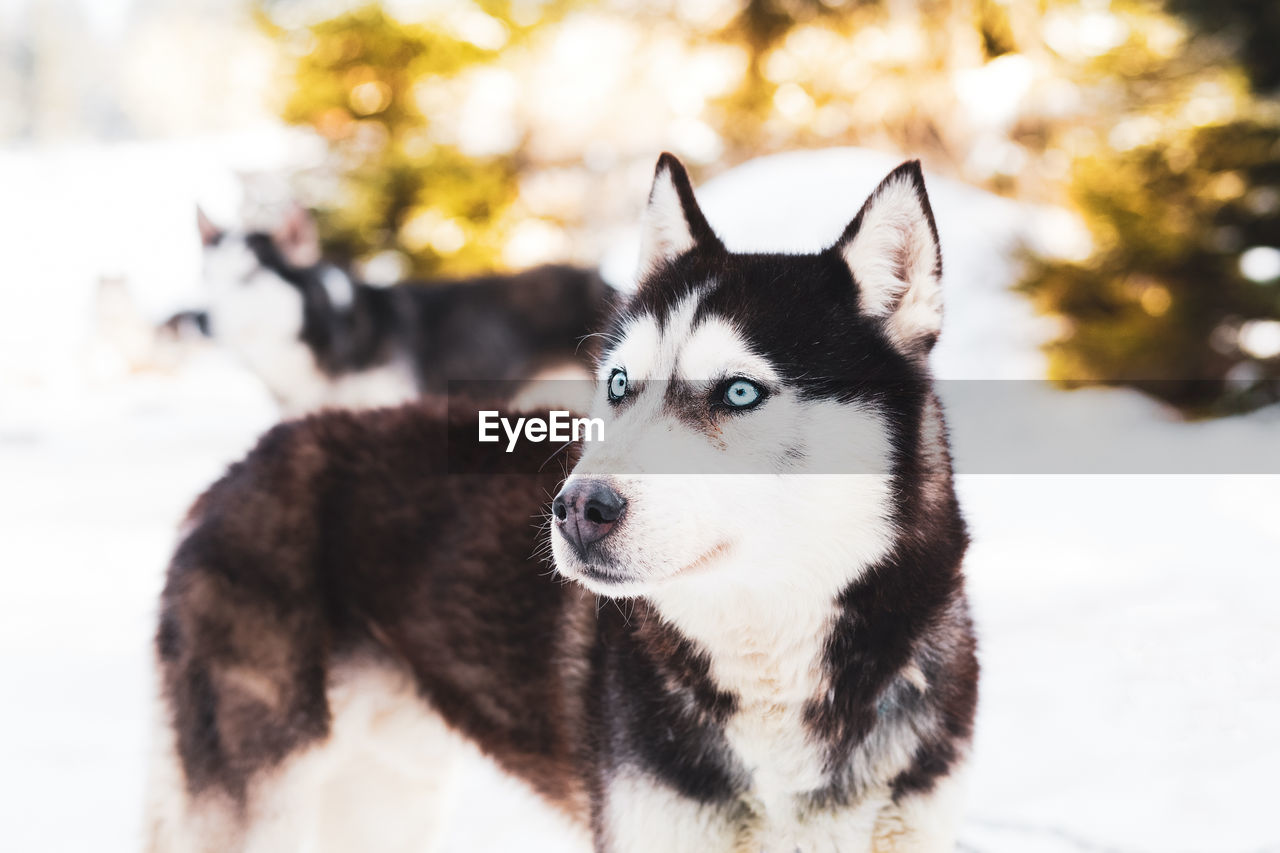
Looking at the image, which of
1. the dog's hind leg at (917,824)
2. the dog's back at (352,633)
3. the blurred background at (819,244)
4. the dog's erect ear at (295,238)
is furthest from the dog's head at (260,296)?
the dog's hind leg at (917,824)

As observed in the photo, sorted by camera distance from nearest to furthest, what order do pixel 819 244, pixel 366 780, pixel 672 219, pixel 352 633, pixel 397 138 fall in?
pixel 672 219, pixel 352 633, pixel 366 780, pixel 819 244, pixel 397 138

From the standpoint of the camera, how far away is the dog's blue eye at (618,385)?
5.59ft

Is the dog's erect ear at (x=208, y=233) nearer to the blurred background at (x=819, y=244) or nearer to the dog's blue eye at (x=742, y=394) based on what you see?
the blurred background at (x=819, y=244)

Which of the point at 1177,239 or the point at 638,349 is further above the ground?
the point at 638,349

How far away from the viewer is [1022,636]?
381 centimetres

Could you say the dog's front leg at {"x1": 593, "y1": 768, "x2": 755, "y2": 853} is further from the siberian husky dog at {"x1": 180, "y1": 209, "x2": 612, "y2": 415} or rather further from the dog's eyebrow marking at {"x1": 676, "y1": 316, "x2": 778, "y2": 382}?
the siberian husky dog at {"x1": 180, "y1": 209, "x2": 612, "y2": 415}

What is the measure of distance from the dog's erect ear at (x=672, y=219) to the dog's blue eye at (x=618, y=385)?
0.29 metres

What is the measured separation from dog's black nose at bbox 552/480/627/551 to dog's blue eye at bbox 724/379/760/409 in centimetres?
28

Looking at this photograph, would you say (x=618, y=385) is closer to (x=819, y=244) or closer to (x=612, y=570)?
(x=612, y=570)

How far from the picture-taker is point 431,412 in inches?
88.7

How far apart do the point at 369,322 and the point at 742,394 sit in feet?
17.1

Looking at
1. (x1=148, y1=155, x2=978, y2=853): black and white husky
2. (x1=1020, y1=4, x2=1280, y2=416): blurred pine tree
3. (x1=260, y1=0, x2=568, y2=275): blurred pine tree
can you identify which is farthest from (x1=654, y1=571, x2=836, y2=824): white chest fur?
(x1=260, y1=0, x2=568, y2=275): blurred pine tree

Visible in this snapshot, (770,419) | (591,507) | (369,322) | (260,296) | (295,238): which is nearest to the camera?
(591,507)

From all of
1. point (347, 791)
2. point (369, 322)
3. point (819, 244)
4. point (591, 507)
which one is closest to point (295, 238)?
point (369, 322)
